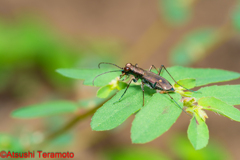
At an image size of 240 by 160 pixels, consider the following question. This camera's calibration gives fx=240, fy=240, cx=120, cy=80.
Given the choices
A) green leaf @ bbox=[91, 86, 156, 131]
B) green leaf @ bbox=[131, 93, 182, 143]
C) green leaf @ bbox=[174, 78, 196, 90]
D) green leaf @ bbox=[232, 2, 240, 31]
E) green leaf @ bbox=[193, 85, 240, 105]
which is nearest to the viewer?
green leaf @ bbox=[131, 93, 182, 143]

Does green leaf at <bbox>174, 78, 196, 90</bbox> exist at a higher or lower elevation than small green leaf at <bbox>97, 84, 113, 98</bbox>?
lower

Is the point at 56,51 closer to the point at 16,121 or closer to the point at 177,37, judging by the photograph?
the point at 16,121

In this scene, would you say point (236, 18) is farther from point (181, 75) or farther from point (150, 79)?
point (150, 79)

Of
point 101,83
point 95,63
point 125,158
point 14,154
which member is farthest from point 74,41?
point 101,83

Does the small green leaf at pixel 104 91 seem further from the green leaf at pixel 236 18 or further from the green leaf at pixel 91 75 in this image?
the green leaf at pixel 236 18

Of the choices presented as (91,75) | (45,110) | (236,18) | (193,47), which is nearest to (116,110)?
(91,75)

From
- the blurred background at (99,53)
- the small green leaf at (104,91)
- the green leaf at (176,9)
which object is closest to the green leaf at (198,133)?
the small green leaf at (104,91)

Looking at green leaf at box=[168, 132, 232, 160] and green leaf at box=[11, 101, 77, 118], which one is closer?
green leaf at box=[11, 101, 77, 118]

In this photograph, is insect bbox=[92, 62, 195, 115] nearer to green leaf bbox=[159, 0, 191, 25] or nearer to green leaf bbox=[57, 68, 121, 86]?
green leaf bbox=[57, 68, 121, 86]

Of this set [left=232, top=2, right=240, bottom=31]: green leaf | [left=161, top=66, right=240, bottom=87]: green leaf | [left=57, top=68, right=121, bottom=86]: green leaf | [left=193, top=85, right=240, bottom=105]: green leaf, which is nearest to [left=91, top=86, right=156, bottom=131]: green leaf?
[left=57, top=68, right=121, bottom=86]: green leaf
